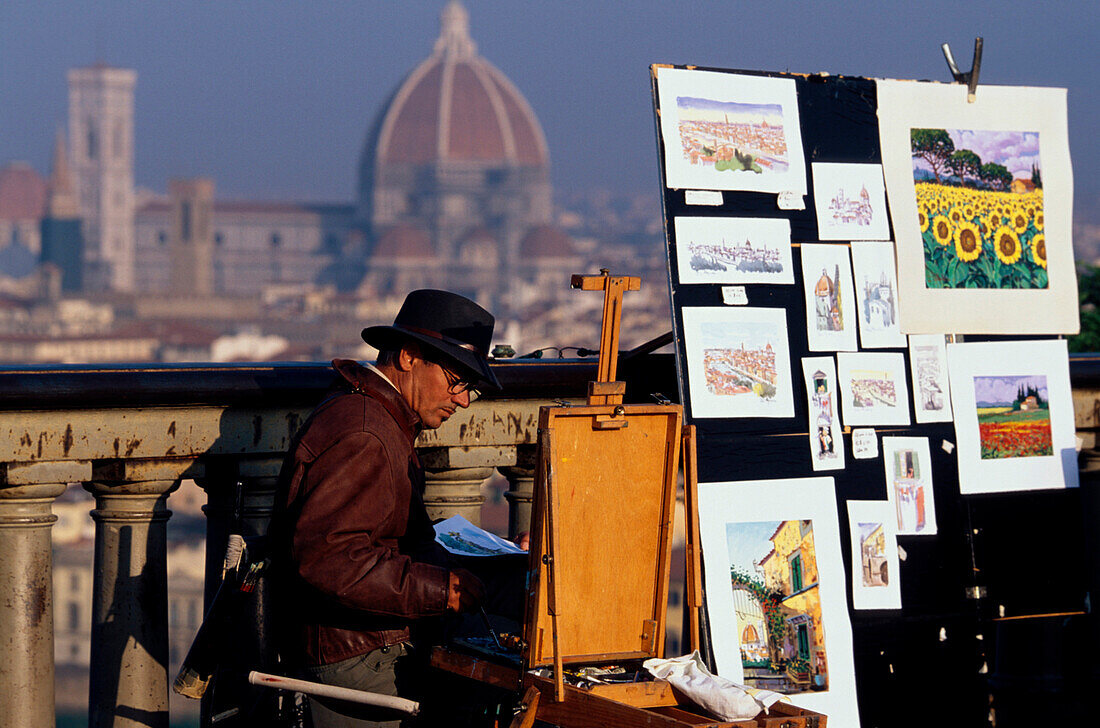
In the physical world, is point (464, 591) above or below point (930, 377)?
below

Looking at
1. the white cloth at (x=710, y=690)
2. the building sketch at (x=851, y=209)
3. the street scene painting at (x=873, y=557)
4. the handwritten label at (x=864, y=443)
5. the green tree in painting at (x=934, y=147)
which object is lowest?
the white cloth at (x=710, y=690)

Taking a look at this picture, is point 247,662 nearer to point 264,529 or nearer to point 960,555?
point 264,529

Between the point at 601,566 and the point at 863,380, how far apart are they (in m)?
1.41

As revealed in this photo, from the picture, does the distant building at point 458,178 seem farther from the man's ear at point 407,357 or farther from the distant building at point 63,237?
the man's ear at point 407,357

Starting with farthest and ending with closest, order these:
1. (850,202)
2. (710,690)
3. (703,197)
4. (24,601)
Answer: (850,202) → (703,197) → (24,601) → (710,690)

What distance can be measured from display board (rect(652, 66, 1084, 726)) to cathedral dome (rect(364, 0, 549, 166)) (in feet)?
495

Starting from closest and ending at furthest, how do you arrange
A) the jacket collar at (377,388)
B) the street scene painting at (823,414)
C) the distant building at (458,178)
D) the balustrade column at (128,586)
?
the jacket collar at (377,388) < the balustrade column at (128,586) < the street scene painting at (823,414) < the distant building at (458,178)

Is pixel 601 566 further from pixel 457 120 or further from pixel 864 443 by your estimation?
pixel 457 120

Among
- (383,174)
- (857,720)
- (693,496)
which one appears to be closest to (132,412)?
(693,496)

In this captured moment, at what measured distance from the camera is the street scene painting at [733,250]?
4.10m

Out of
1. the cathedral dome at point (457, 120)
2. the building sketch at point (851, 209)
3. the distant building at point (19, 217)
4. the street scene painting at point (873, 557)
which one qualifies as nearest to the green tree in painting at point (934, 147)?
the building sketch at point (851, 209)

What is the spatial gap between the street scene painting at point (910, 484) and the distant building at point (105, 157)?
5489 inches

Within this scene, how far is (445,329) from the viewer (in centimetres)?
324

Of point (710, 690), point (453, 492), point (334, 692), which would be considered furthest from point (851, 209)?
point (334, 692)
